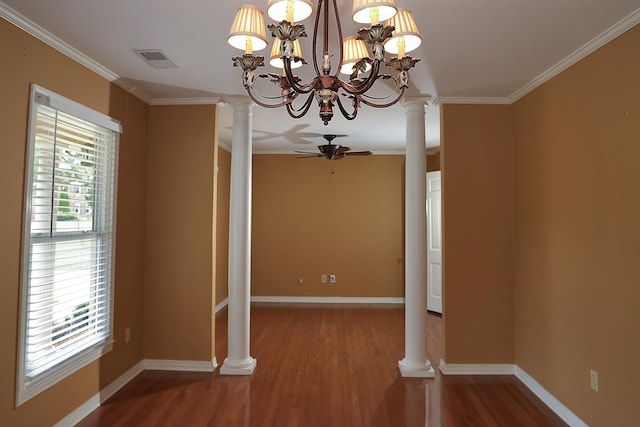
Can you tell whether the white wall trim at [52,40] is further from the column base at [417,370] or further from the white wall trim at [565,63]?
the column base at [417,370]

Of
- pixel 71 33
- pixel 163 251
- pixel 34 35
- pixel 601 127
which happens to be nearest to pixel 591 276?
pixel 601 127

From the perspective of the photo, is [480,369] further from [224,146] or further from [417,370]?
[224,146]

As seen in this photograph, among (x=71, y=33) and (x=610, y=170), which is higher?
(x=71, y=33)

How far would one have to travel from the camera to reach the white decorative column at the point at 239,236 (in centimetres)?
341

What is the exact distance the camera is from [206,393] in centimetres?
297

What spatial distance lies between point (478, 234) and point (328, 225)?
3118 mm

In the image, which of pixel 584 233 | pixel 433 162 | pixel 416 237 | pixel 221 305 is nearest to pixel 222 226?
pixel 221 305

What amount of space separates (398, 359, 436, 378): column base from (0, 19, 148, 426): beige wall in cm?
250

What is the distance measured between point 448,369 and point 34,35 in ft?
13.4

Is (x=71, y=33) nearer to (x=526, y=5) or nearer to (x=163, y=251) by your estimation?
(x=163, y=251)

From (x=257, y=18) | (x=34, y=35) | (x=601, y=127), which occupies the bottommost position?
(x=601, y=127)

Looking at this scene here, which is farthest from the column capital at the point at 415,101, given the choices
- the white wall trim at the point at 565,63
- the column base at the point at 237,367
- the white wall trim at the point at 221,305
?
the white wall trim at the point at 221,305

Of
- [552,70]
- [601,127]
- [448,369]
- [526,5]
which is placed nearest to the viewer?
[526,5]

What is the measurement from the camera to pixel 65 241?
8.20 ft
